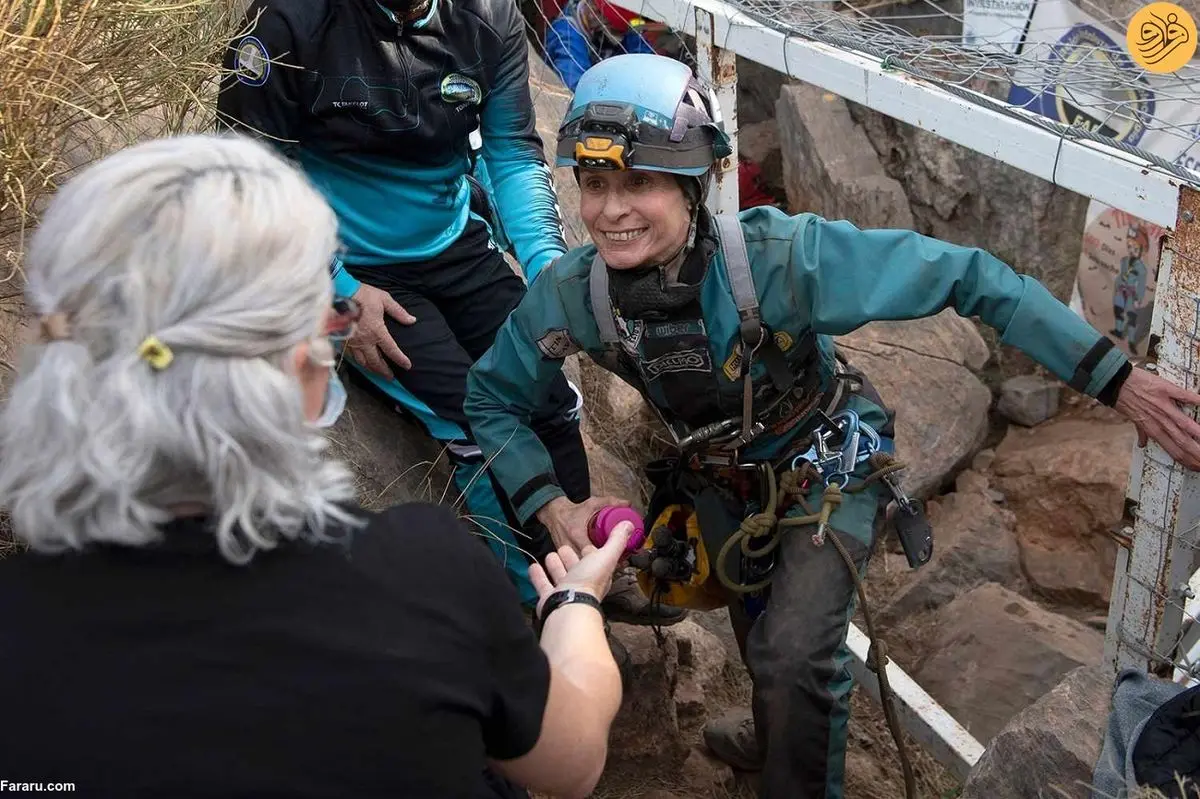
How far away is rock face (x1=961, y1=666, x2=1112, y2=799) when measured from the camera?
2.93m

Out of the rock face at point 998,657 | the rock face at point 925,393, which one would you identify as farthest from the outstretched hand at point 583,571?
the rock face at point 925,393

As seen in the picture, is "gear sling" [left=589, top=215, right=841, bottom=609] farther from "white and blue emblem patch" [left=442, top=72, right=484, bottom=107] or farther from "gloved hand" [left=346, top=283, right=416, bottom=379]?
"white and blue emblem patch" [left=442, top=72, right=484, bottom=107]

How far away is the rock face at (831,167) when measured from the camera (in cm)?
704

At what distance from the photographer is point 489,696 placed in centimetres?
166

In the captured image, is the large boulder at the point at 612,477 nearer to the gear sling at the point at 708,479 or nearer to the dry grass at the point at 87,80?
the gear sling at the point at 708,479

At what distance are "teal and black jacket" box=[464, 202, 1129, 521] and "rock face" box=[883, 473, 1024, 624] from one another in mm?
2165

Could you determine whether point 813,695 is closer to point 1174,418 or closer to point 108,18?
point 1174,418

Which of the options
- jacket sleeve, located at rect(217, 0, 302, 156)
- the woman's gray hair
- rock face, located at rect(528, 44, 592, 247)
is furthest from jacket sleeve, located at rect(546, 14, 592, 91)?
the woman's gray hair

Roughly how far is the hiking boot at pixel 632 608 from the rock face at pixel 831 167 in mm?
3813

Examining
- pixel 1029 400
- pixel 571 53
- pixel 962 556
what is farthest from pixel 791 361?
pixel 571 53

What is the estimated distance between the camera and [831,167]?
718 cm

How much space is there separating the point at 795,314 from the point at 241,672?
1.83 metres

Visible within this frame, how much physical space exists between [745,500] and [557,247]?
113 centimetres

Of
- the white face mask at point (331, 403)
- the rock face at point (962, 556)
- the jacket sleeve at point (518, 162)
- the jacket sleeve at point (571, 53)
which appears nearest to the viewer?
Result: the white face mask at point (331, 403)
